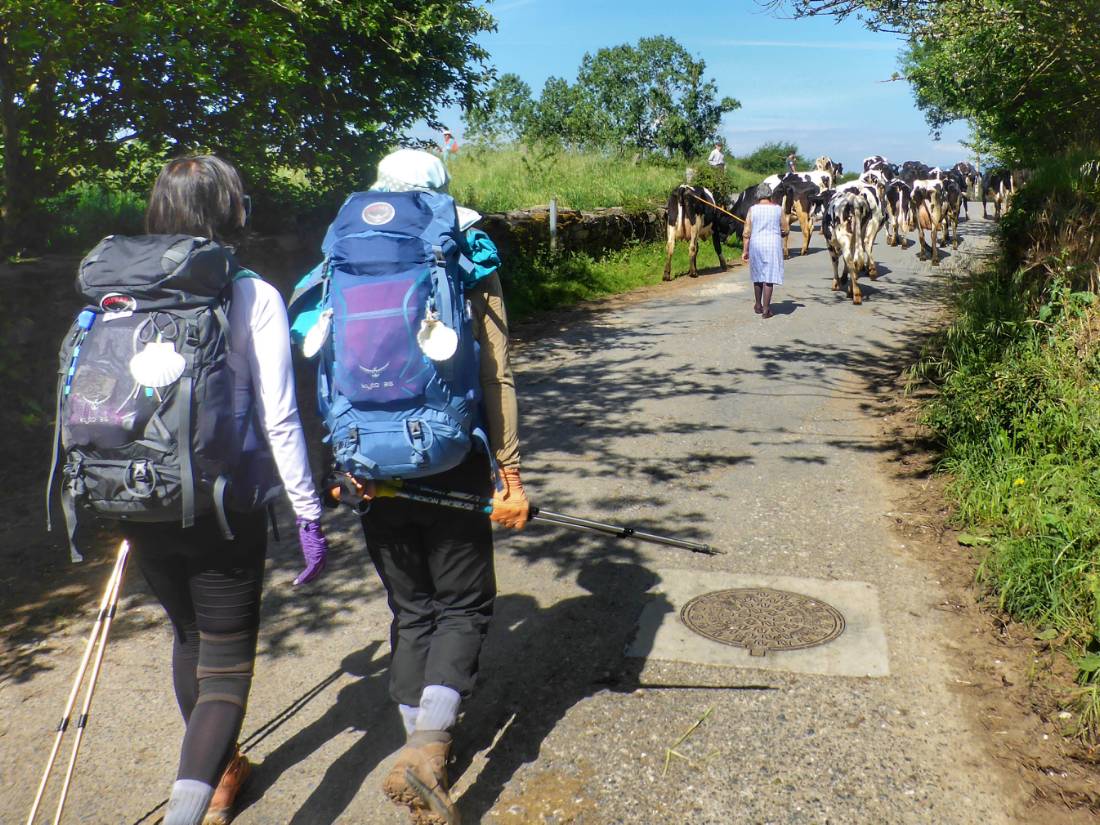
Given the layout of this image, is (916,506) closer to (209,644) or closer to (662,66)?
(209,644)

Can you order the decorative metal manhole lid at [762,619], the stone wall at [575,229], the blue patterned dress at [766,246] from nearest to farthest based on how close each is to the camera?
the decorative metal manhole lid at [762,619]
the blue patterned dress at [766,246]
the stone wall at [575,229]

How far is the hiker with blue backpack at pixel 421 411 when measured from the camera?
294cm

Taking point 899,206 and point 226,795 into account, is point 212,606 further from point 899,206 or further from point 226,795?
point 899,206

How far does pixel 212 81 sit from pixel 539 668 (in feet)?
18.1

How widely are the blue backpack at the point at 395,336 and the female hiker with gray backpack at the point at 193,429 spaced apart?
0.56 ft

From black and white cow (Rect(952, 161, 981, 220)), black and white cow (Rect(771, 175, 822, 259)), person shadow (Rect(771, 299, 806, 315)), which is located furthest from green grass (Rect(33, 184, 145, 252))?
black and white cow (Rect(952, 161, 981, 220))

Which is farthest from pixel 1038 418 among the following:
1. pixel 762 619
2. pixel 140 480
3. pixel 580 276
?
pixel 580 276

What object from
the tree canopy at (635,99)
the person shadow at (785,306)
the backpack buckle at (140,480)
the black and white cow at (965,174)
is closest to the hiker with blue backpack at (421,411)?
the backpack buckle at (140,480)

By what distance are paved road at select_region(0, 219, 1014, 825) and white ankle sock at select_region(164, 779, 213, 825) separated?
609 millimetres

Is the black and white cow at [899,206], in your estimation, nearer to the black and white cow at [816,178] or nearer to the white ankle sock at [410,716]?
the black and white cow at [816,178]

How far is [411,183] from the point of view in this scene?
3.22 metres

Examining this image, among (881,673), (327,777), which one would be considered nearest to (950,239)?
(881,673)

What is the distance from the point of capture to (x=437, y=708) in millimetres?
3154

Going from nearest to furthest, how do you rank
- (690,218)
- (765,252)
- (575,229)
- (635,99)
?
(765,252), (575,229), (690,218), (635,99)
